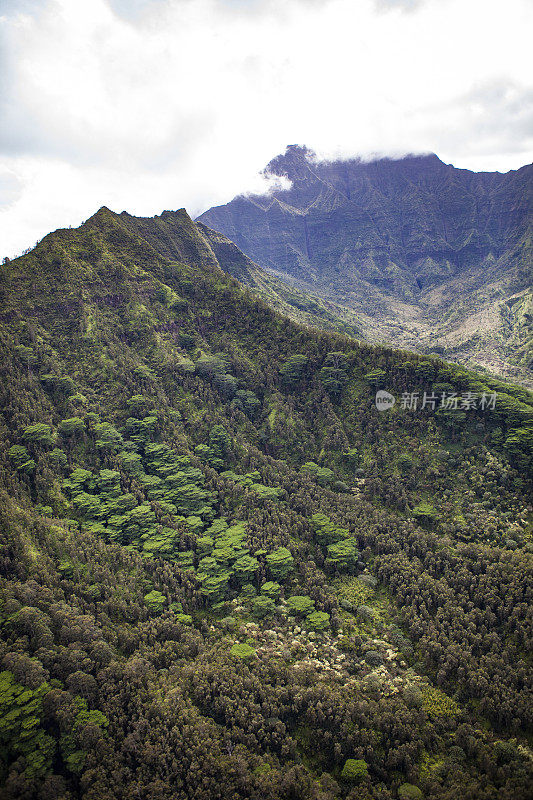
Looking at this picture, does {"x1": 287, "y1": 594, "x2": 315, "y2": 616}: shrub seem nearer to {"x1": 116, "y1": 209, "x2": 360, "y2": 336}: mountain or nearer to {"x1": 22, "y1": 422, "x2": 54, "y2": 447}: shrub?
{"x1": 22, "y1": 422, "x2": 54, "y2": 447}: shrub

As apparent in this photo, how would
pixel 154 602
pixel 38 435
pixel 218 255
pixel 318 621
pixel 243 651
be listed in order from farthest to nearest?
pixel 218 255, pixel 38 435, pixel 154 602, pixel 318 621, pixel 243 651

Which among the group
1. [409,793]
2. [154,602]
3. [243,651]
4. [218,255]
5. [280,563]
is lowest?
[409,793]

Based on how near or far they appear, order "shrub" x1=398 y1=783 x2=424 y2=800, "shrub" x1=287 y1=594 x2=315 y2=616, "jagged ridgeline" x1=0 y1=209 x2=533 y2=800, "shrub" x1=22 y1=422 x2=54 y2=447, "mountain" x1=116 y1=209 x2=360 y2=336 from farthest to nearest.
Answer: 1. "mountain" x1=116 y1=209 x2=360 y2=336
2. "shrub" x1=22 y1=422 x2=54 y2=447
3. "shrub" x1=287 y1=594 x2=315 y2=616
4. "jagged ridgeline" x1=0 y1=209 x2=533 y2=800
5. "shrub" x1=398 y1=783 x2=424 y2=800

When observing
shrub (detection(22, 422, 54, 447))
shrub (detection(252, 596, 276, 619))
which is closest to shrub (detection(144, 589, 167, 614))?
shrub (detection(252, 596, 276, 619))

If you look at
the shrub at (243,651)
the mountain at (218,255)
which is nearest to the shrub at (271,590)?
the shrub at (243,651)

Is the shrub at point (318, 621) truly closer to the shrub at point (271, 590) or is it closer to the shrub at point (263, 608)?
the shrub at point (263, 608)

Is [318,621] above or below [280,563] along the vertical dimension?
below

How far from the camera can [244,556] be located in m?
49.5

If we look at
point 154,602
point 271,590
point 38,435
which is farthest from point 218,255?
point 154,602

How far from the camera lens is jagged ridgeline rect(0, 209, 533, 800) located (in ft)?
98.2

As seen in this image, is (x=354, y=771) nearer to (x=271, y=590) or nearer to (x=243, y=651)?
(x=243, y=651)

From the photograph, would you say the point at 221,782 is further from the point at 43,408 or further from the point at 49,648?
the point at 43,408

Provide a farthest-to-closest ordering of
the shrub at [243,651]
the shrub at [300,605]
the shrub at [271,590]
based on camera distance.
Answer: the shrub at [271,590] → the shrub at [300,605] → the shrub at [243,651]

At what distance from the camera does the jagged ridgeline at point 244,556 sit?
29.9 m
